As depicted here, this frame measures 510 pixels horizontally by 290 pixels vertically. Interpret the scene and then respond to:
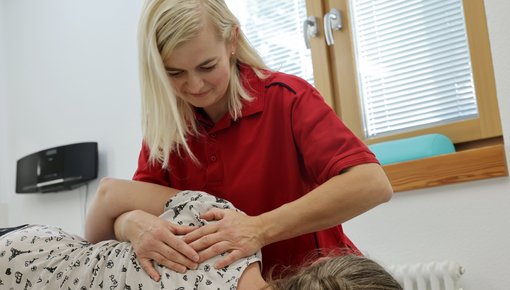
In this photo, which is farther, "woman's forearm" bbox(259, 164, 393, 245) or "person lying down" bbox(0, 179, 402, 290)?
"woman's forearm" bbox(259, 164, 393, 245)

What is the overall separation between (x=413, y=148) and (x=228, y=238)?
4.10 feet

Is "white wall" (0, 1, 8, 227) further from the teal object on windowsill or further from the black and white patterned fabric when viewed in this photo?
the black and white patterned fabric

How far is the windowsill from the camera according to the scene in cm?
199

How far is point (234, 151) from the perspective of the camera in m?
1.45

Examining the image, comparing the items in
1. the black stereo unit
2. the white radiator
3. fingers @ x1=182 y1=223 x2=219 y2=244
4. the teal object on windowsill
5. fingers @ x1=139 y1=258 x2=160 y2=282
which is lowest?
the white radiator

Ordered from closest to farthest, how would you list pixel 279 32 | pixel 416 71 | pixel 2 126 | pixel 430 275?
pixel 430 275 < pixel 416 71 < pixel 279 32 < pixel 2 126

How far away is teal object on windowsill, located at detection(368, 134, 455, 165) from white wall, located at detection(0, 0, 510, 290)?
5.3 inches

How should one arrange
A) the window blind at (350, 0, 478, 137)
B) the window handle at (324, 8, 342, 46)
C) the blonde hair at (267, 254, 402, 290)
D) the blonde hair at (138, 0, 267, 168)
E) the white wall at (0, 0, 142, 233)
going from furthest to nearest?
the white wall at (0, 0, 142, 233), the window handle at (324, 8, 342, 46), the window blind at (350, 0, 478, 137), the blonde hair at (138, 0, 267, 168), the blonde hair at (267, 254, 402, 290)

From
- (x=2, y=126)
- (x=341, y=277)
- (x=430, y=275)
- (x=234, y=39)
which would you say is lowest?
(x=430, y=275)

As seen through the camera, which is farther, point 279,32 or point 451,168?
point 279,32

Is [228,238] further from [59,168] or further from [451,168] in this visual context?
[59,168]

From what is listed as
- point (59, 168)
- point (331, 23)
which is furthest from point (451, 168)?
point (59, 168)

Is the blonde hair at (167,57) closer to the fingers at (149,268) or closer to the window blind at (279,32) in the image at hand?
the fingers at (149,268)

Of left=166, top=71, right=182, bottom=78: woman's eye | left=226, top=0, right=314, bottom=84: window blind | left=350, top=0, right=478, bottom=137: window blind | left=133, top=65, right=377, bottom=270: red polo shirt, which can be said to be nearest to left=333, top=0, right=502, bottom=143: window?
left=350, top=0, right=478, bottom=137: window blind
